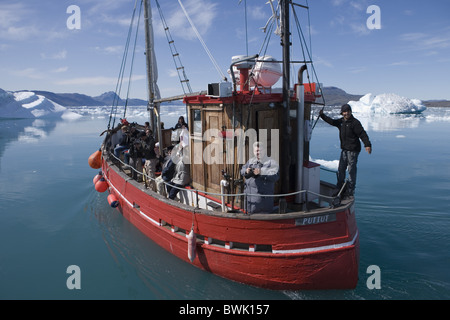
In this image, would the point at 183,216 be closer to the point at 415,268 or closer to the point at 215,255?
the point at 215,255

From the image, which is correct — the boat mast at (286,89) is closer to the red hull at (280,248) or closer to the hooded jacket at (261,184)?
the hooded jacket at (261,184)

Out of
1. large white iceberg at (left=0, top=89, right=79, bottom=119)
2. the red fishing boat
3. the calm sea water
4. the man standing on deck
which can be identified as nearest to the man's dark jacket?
the man standing on deck

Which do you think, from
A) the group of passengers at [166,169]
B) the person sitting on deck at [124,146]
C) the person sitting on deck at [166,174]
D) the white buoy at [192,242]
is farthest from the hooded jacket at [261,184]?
the person sitting on deck at [124,146]

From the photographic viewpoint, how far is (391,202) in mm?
12141

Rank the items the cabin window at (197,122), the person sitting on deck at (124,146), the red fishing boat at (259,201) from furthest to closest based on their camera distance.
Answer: the person sitting on deck at (124,146) < the cabin window at (197,122) < the red fishing boat at (259,201)

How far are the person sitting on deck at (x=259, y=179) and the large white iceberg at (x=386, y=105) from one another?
3085 inches

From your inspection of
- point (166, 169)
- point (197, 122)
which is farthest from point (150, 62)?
point (166, 169)

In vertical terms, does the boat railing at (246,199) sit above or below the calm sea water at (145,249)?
above

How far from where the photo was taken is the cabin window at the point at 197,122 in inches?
295

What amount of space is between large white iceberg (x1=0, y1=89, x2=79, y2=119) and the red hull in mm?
96142
